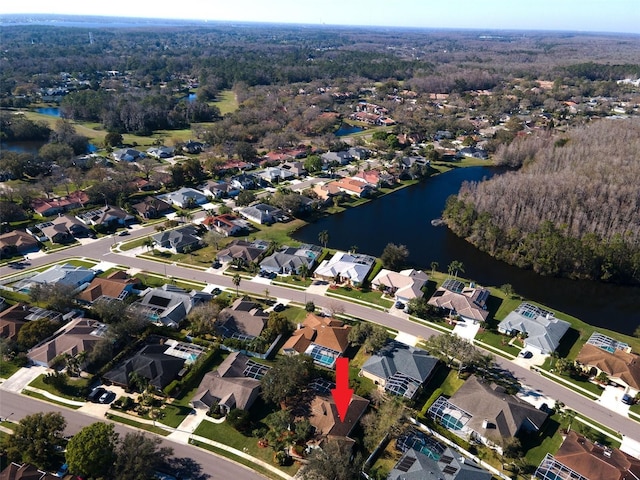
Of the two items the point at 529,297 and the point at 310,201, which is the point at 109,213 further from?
the point at 529,297

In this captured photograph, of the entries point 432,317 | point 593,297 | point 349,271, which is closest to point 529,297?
point 593,297

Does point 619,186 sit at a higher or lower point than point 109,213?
higher

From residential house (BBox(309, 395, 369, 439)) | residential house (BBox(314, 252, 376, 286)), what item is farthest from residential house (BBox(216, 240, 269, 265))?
residential house (BBox(309, 395, 369, 439))

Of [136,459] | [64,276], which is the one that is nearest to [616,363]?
[136,459]

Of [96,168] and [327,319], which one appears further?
[96,168]

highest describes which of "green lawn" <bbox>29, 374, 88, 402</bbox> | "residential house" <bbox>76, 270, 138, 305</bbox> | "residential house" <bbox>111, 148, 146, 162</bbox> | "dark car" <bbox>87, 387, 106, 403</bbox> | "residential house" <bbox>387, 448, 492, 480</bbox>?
"residential house" <bbox>111, 148, 146, 162</bbox>

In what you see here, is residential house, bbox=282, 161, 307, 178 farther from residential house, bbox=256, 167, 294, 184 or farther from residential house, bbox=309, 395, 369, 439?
residential house, bbox=309, 395, 369, 439
